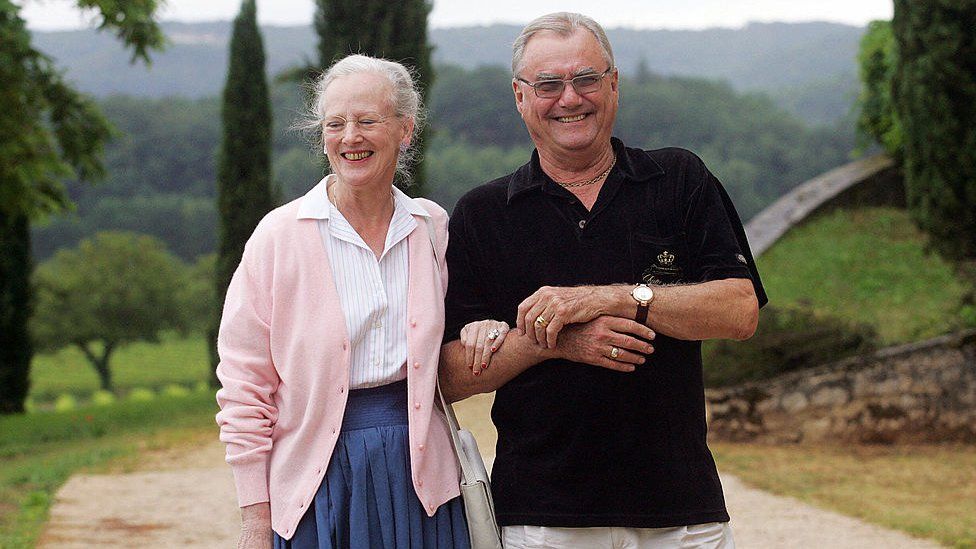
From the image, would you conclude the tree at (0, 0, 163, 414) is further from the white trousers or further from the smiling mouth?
the white trousers

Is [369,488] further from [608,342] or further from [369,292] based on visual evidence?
[608,342]

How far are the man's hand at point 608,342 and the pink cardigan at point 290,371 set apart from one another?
311 millimetres

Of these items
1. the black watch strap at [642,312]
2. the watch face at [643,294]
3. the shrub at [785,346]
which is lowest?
the shrub at [785,346]

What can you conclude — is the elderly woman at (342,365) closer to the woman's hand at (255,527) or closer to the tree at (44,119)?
the woman's hand at (255,527)

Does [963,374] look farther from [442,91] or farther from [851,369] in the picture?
[442,91]

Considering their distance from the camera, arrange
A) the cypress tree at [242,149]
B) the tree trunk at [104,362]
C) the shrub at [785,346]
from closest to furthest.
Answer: the shrub at [785,346]
the cypress tree at [242,149]
the tree trunk at [104,362]

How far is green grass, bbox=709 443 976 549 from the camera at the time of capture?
671 centimetres

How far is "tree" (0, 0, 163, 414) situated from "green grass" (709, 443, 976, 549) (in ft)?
18.9

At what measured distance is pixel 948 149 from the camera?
895 cm

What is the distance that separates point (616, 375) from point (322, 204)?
764mm

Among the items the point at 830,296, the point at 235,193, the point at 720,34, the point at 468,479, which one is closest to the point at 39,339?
the point at 235,193

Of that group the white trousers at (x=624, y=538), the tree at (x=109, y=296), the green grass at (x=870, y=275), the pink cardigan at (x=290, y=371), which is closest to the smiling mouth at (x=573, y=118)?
the pink cardigan at (x=290, y=371)

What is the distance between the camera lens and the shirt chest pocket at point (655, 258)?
Result: 2471 mm

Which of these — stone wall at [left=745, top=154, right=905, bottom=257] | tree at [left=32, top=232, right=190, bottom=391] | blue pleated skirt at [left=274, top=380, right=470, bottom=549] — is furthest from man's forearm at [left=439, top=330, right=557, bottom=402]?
tree at [left=32, top=232, right=190, bottom=391]
